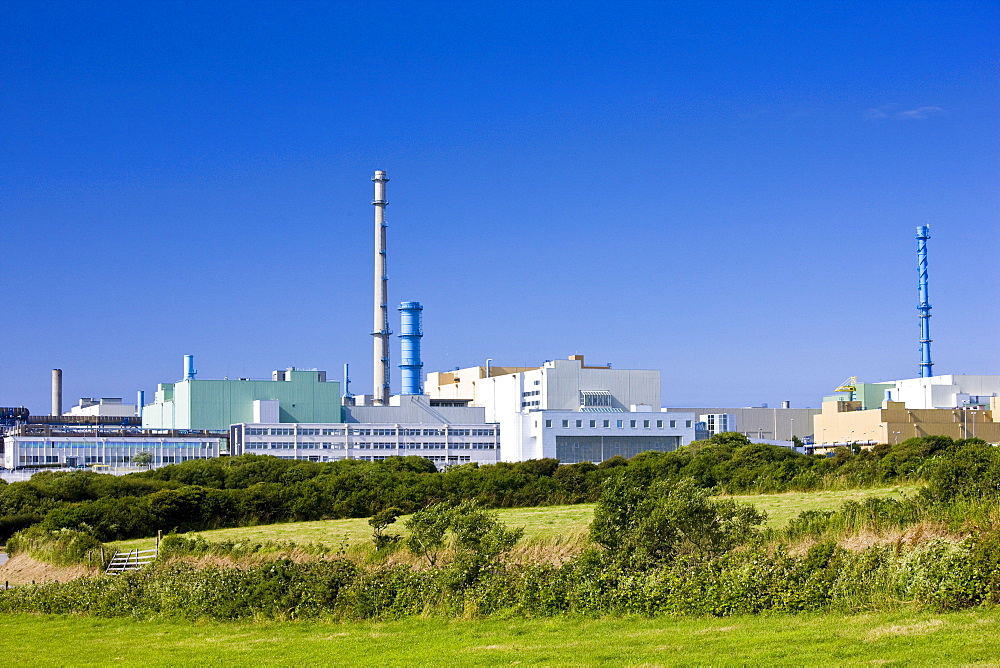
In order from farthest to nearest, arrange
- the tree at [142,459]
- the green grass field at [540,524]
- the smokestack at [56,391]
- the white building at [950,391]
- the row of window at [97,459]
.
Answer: the smokestack at [56,391], the white building at [950,391], the tree at [142,459], the row of window at [97,459], the green grass field at [540,524]

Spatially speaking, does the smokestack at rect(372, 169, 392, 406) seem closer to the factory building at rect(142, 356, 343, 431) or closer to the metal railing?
the factory building at rect(142, 356, 343, 431)

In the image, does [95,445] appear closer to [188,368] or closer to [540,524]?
[188,368]

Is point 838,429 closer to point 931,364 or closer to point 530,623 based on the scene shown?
point 931,364

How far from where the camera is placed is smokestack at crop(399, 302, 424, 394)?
13600 centimetres

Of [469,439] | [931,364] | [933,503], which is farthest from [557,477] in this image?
[931,364]

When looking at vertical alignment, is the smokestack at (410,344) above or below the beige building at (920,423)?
above

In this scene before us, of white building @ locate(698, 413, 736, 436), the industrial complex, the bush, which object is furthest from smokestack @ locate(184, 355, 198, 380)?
the bush

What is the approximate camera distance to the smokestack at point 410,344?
446 feet

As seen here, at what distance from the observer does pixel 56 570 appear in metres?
38.2

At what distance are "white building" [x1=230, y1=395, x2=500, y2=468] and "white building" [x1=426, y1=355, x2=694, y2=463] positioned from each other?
336 cm

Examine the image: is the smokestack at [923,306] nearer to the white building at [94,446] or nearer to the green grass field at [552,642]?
the white building at [94,446]

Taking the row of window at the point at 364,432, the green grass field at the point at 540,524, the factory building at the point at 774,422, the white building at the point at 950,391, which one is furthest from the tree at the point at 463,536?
the factory building at the point at 774,422

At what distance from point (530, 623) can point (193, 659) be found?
213 inches

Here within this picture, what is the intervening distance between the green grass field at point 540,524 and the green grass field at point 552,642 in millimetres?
8641
